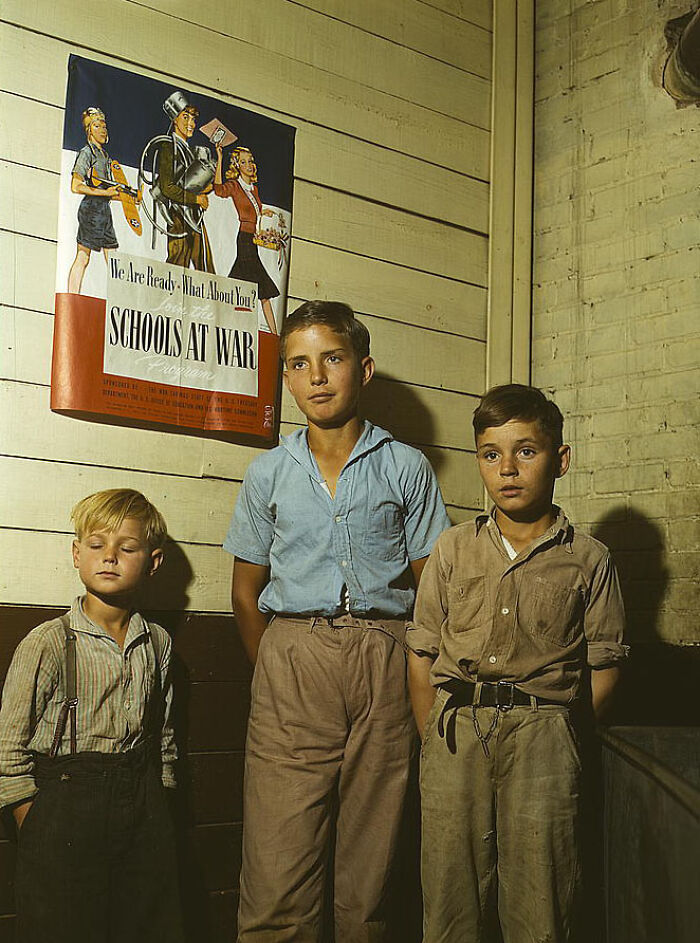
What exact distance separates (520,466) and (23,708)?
1228 millimetres

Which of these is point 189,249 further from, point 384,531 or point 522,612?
point 522,612

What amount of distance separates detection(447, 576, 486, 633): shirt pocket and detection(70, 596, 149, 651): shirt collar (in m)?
0.73

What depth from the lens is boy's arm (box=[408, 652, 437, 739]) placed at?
7.92 feet

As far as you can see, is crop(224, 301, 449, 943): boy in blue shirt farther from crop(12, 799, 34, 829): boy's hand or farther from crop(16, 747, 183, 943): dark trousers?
crop(12, 799, 34, 829): boy's hand

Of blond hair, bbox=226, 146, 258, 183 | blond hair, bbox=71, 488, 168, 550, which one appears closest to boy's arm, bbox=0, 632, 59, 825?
blond hair, bbox=71, 488, 168, 550

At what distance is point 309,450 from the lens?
264 cm

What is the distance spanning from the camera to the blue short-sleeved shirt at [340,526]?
8.25 ft

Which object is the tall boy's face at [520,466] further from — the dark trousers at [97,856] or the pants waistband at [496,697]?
the dark trousers at [97,856]

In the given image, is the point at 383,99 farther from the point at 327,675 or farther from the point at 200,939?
the point at 200,939

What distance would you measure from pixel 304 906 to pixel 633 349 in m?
1.89

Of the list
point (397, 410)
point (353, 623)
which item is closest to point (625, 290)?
point (397, 410)

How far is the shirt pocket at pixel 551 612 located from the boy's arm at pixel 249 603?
71cm

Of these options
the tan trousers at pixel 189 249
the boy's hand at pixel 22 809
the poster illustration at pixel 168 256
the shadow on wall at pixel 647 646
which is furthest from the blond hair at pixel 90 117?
the shadow on wall at pixel 647 646

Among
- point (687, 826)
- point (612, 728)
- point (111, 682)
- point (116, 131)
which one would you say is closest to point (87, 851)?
point (111, 682)
